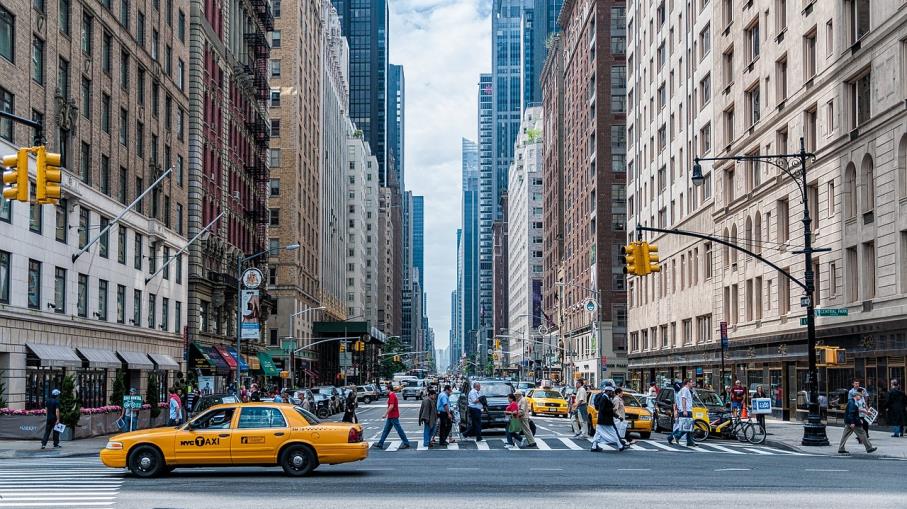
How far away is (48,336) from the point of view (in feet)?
137

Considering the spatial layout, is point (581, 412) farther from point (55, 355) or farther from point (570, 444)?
point (55, 355)

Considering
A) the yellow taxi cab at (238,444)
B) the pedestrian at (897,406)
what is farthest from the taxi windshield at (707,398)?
the yellow taxi cab at (238,444)

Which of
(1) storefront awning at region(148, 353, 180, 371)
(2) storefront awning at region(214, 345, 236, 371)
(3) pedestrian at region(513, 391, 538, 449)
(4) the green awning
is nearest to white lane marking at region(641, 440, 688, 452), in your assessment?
(3) pedestrian at region(513, 391, 538, 449)

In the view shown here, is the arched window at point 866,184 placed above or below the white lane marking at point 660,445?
above

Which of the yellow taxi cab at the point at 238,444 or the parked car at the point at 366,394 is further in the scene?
the parked car at the point at 366,394

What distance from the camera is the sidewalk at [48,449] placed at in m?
30.4

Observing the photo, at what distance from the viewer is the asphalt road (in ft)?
57.2

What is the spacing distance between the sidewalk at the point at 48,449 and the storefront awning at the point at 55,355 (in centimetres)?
428

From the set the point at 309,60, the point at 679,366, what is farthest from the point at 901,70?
the point at 309,60

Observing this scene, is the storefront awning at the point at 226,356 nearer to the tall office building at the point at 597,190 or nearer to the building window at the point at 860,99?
the tall office building at the point at 597,190

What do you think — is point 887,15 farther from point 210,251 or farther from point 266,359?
point 266,359

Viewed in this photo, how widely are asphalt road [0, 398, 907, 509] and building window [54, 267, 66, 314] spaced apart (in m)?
15.8

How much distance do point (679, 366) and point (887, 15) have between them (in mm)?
36882

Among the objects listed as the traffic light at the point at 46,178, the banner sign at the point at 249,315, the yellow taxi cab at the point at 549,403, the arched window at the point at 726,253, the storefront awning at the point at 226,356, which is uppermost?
the arched window at the point at 726,253
